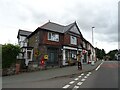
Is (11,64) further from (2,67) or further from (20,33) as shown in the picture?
(20,33)

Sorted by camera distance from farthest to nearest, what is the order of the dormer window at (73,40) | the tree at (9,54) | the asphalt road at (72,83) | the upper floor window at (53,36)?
1. the dormer window at (73,40)
2. the upper floor window at (53,36)
3. the tree at (9,54)
4. the asphalt road at (72,83)

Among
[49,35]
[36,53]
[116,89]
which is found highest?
[49,35]

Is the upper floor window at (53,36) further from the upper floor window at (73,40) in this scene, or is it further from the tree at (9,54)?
the tree at (9,54)

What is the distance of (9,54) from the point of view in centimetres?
2042

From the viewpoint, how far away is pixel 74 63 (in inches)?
1416

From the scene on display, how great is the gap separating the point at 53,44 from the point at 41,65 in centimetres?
672

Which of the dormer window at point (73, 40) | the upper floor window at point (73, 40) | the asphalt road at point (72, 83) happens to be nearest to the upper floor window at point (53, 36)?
the dormer window at point (73, 40)

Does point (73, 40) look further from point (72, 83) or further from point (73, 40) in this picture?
point (72, 83)

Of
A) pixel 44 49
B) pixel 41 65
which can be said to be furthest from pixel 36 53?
pixel 41 65

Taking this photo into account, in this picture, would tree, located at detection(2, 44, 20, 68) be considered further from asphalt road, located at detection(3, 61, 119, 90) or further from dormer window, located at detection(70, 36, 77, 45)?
dormer window, located at detection(70, 36, 77, 45)

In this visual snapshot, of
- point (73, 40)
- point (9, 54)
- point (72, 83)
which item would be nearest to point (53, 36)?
point (73, 40)

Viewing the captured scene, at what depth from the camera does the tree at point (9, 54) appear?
65.1ft

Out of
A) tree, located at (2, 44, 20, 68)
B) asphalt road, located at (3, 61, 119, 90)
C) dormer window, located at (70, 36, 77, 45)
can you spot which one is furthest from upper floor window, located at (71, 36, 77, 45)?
asphalt road, located at (3, 61, 119, 90)

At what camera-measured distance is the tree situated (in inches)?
781
